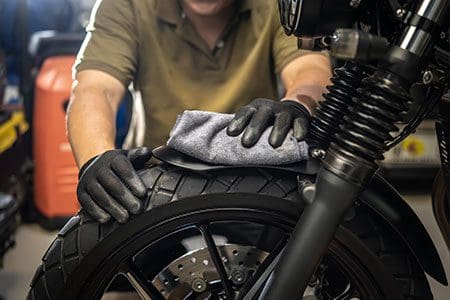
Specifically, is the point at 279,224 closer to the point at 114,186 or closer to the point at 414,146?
the point at 114,186

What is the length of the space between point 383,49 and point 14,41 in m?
1.87

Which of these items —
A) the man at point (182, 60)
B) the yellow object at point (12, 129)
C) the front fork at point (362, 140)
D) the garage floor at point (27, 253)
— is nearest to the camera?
the front fork at point (362, 140)

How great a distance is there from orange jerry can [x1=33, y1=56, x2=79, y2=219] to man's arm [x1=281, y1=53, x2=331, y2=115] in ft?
2.97

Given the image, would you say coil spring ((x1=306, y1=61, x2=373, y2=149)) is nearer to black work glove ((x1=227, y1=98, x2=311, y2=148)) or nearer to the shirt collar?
black work glove ((x1=227, y1=98, x2=311, y2=148))

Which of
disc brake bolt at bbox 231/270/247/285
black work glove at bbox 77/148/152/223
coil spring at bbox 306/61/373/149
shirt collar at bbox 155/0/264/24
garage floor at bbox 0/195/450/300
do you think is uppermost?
coil spring at bbox 306/61/373/149

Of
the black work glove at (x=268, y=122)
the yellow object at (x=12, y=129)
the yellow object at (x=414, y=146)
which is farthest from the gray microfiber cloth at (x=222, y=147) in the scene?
the yellow object at (x=414, y=146)

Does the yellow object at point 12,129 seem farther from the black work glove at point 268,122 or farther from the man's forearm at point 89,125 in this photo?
the black work glove at point 268,122

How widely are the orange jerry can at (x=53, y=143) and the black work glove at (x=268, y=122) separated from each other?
1.17 meters

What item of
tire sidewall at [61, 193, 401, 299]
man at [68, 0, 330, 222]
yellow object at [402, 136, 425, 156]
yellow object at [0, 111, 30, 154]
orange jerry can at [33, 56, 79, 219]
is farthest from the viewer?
yellow object at [402, 136, 425, 156]

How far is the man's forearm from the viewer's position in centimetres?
74

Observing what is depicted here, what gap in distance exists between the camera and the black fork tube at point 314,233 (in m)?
0.43

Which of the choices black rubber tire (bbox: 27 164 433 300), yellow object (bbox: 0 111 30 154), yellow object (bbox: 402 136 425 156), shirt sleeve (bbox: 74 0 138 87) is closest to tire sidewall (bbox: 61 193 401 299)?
black rubber tire (bbox: 27 164 433 300)

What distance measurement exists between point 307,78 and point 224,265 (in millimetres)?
364

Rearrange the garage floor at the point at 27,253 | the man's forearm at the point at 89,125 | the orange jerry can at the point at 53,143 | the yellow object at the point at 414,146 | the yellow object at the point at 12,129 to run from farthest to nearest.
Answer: the yellow object at the point at 414,146
the orange jerry can at the point at 53,143
the yellow object at the point at 12,129
the garage floor at the point at 27,253
the man's forearm at the point at 89,125
